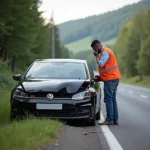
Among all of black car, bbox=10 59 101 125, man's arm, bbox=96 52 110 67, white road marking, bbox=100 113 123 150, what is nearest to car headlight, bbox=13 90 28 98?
black car, bbox=10 59 101 125

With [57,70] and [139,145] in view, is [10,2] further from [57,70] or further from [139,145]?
[139,145]

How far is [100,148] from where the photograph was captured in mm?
7340

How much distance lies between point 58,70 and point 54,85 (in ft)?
3.80

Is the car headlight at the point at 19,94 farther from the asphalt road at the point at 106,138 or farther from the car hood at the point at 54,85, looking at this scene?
the asphalt road at the point at 106,138

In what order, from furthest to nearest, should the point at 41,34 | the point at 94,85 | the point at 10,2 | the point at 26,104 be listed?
the point at 41,34 → the point at 10,2 → the point at 94,85 → the point at 26,104

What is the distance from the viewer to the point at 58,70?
36.2 feet

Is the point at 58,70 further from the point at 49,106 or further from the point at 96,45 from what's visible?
the point at 49,106

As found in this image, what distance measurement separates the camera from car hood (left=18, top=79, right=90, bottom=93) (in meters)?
9.83

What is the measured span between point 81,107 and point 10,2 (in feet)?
76.7

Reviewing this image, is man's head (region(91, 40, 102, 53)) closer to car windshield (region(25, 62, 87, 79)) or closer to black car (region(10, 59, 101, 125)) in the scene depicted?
car windshield (region(25, 62, 87, 79))

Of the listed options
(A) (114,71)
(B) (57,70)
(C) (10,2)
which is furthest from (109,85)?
(C) (10,2)

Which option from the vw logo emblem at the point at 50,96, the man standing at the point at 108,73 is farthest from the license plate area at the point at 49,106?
the man standing at the point at 108,73

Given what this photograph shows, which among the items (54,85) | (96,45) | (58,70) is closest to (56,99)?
(54,85)

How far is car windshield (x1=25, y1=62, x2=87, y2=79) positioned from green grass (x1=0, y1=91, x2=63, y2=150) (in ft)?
5.14
